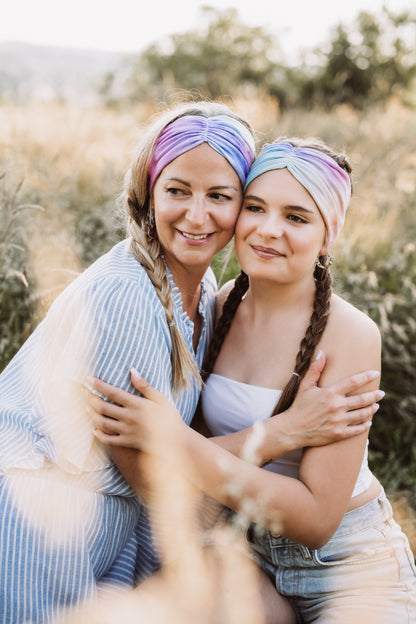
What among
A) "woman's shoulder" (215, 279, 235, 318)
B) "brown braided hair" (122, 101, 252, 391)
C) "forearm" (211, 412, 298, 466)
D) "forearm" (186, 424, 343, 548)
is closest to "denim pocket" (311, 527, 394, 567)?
"forearm" (186, 424, 343, 548)

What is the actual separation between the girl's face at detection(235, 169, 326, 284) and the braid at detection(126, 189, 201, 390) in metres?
0.33

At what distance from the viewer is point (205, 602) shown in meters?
2.12

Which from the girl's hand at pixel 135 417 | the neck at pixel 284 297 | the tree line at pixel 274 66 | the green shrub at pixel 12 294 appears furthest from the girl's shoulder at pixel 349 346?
the tree line at pixel 274 66

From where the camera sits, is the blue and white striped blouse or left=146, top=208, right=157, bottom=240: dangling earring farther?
left=146, top=208, right=157, bottom=240: dangling earring

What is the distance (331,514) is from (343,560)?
0.80ft

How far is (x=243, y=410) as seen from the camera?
2.33m

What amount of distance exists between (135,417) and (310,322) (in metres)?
0.78

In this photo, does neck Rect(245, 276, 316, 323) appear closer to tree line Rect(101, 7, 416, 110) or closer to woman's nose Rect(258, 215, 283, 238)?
woman's nose Rect(258, 215, 283, 238)

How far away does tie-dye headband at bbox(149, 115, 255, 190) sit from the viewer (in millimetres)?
2229

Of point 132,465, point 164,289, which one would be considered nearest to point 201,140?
point 164,289

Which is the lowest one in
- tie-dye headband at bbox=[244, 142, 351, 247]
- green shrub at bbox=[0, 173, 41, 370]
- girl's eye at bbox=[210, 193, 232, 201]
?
green shrub at bbox=[0, 173, 41, 370]

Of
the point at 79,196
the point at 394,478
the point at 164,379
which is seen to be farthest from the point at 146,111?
the point at 164,379

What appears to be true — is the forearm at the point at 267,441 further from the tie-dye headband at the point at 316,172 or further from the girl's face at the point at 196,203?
the tie-dye headband at the point at 316,172

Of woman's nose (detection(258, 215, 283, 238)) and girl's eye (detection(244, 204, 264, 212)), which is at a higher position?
girl's eye (detection(244, 204, 264, 212))
